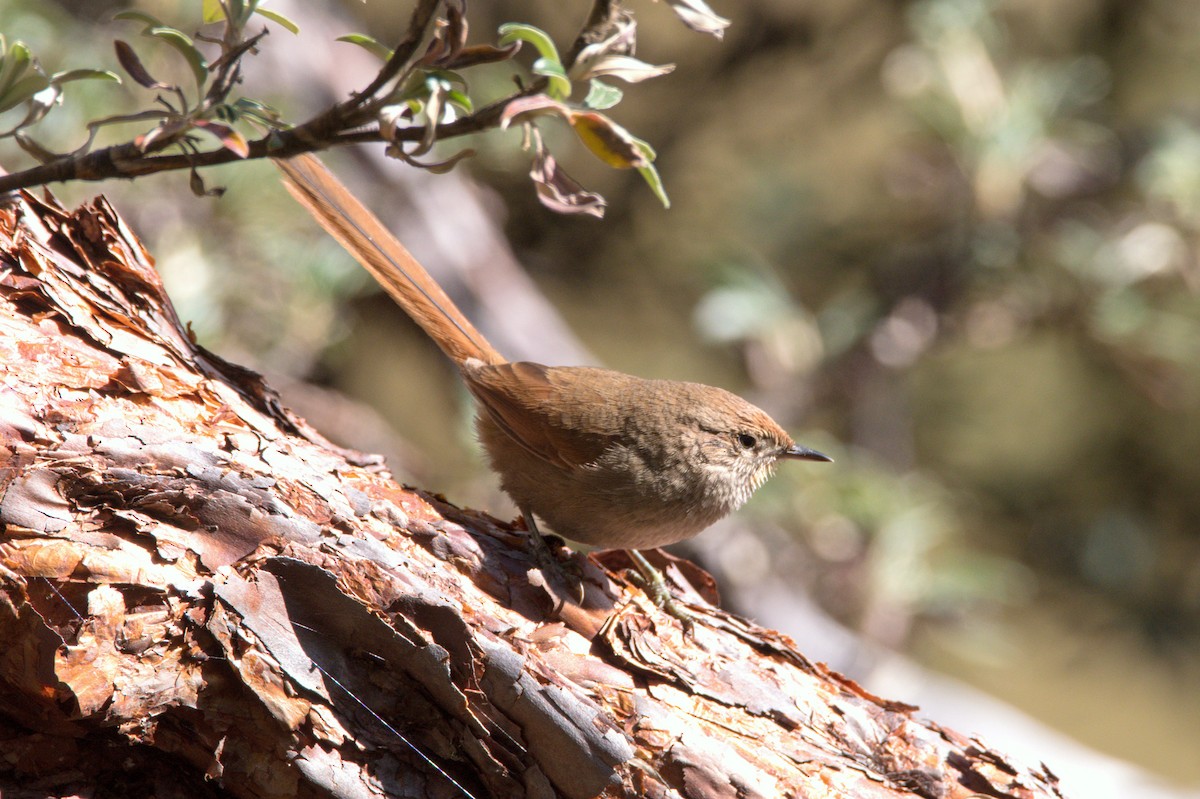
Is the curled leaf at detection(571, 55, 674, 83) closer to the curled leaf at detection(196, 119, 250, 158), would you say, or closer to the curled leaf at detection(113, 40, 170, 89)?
the curled leaf at detection(196, 119, 250, 158)

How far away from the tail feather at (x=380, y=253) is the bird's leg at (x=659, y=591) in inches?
30.4

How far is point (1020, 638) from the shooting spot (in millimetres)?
7148

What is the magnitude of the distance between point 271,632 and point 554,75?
1049mm

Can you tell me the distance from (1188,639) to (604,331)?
4428 millimetres

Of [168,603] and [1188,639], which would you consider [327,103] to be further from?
[1188,639]

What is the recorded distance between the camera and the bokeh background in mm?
4758

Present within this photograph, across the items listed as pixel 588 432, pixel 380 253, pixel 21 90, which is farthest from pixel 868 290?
pixel 21 90

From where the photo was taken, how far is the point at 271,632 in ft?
5.75

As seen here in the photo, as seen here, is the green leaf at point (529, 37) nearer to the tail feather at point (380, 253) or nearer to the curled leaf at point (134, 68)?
the curled leaf at point (134, 68)

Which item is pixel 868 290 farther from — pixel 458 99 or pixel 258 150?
pixel 258 150

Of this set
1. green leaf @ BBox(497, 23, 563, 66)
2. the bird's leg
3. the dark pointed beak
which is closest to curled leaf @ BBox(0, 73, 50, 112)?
green leaf @ BBox(497, 23, 563, 66)

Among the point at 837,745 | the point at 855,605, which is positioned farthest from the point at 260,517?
the point at 855,605

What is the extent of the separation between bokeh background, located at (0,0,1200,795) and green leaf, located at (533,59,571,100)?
6.29 feet

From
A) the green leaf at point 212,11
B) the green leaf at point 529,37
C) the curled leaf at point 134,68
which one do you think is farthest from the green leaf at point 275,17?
the green leaf at point 529,37
